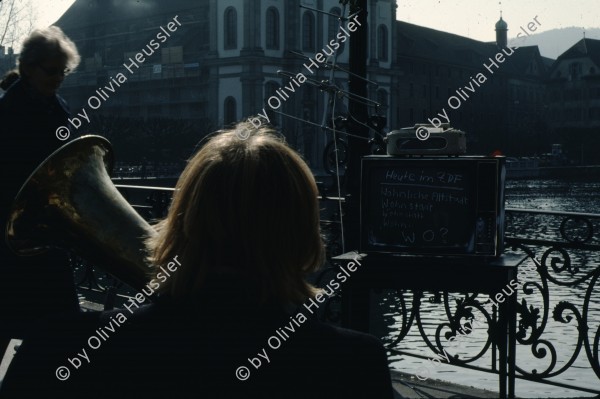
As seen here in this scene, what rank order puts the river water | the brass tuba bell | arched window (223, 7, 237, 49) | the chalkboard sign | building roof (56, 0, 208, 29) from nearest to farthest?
the brass tuba bell, the chalkboard sign, the river water, arched window (223, 7, 237, 49), building roof (56, 0, 208, 29)

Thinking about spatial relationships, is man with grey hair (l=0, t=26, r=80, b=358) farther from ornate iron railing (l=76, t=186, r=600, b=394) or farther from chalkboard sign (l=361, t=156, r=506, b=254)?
chalkboard sign (l=361, t=156, r=506, b=254)

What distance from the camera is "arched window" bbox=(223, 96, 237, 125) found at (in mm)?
59031

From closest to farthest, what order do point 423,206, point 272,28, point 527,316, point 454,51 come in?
point 423,206 → point 527,316 → point 272,28 → point 454,51

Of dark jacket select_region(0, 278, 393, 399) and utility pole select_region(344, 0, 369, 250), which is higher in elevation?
utility pole select_region(344, 0, 369, 250)

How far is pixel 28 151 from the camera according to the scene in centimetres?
345

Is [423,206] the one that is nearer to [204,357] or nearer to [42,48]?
[42,48]

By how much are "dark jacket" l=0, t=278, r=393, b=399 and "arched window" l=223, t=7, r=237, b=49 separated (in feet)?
190

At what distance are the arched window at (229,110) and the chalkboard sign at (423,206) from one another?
55.6 meters

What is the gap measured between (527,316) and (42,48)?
2.63m

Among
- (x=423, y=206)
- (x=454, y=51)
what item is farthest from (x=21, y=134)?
(x=454, y=51)

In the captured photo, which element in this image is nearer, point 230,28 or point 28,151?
point 28,151

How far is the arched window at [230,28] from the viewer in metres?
58.1

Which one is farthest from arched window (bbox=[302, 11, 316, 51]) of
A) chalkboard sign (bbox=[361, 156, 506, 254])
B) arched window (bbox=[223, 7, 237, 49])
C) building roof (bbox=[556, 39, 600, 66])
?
chalkboard sign (bbox=[361, 156, 506, 254])

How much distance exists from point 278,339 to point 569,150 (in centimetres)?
8730
